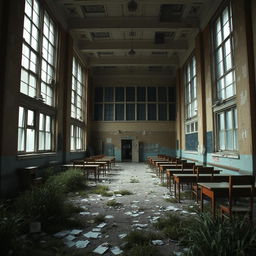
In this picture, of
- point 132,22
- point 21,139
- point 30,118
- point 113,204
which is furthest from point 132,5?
point 113,204

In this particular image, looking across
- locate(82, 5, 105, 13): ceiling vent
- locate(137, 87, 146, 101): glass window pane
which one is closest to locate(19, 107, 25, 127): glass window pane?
locate(82, 5, 105, 13): ceiling vent

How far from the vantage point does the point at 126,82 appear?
2009 cm

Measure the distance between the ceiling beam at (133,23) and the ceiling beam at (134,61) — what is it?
4.69 metres

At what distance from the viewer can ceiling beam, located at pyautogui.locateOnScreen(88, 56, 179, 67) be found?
16828 millimetres

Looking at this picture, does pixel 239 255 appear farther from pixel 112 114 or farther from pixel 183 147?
pixel 112 114

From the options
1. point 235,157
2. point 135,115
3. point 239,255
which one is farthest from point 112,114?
point 239,255

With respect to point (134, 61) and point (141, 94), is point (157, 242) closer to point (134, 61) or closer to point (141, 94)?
point (134, 61)

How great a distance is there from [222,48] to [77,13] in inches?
308

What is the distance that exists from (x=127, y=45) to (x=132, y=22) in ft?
7.76

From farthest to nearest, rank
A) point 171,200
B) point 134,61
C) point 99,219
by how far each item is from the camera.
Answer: point 134,61 → point 171,200 → point 99,219

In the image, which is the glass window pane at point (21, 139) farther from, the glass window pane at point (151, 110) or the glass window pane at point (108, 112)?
the glass window pane at point (151, 110)

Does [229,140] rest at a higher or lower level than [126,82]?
lower

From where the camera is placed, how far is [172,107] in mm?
19938

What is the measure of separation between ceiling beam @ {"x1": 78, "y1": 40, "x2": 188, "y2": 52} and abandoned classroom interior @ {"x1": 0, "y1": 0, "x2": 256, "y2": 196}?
0.07 metres
